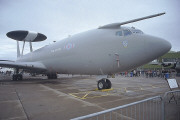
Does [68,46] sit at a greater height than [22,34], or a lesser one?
lesser

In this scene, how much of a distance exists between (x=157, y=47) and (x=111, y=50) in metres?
2.85

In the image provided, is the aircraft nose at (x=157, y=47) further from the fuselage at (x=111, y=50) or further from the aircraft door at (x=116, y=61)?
the aircraft door at (x=116, y=61)

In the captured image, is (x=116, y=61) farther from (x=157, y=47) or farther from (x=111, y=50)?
(x=157, y=47)

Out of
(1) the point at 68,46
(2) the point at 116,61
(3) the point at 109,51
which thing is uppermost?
(1) the point at 68,46

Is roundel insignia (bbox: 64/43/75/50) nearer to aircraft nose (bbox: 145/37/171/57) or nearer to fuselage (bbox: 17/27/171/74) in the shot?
fuselage (bbox: 17/27/171/74)

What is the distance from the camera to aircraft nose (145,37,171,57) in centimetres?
762

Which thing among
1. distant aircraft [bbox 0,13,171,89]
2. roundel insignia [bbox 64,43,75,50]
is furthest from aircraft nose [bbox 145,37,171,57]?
roundel insignia [bbox 64,43,75,50]

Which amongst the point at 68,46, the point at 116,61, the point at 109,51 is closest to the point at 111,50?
the point at 109,51

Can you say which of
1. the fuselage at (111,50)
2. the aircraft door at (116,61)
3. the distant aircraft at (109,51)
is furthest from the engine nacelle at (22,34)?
the aircraft door at (116,61)

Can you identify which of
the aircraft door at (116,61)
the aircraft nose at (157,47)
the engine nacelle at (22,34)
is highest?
the engine nacelle at (22,34)

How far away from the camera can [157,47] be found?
7.62 m

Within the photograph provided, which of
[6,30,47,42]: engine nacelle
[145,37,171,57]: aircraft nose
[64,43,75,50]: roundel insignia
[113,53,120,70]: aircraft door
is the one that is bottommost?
[113,53,120,70]: aircraft door

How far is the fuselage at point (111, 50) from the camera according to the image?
7.84 meters

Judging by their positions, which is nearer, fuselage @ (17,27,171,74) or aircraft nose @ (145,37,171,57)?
aircraft nose @ (145,37,171,57)
